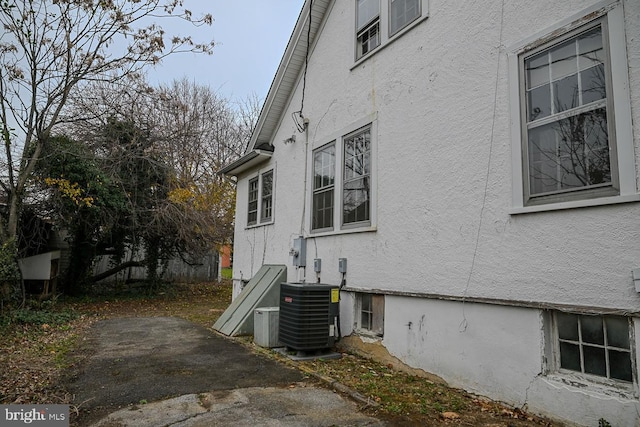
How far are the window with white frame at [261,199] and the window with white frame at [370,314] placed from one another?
4.13 meters

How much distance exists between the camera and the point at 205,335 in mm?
8312

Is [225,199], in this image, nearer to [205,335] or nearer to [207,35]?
[207,35]

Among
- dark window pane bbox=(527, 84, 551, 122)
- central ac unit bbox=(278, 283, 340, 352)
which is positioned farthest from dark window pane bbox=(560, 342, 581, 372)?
central ac unit bbox=(278, 283, 340, 352)

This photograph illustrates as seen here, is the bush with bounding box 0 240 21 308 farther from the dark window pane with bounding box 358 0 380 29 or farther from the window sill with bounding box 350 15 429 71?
the dark window pane with bounding box 358 0 380 29

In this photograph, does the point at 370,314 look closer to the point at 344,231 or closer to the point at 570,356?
the point at 344,231

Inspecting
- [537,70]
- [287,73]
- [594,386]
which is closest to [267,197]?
[287,73]

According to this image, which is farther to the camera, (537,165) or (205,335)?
(205,335)

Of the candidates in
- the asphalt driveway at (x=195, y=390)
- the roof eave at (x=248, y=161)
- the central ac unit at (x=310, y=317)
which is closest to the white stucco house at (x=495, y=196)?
the central ac unit at (x=310, y=317)

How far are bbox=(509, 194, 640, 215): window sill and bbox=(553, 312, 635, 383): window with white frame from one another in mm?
976

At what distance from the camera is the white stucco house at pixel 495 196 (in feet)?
11.3

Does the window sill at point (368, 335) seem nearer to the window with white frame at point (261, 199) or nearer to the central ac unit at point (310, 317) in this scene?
the central ac unit at point (310, 317)

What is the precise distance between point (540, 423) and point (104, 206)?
12346 millimetres

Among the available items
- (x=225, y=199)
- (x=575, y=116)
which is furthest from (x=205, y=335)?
(x=225, y=199)

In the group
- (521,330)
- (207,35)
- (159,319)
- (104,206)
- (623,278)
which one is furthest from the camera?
(104,206)
